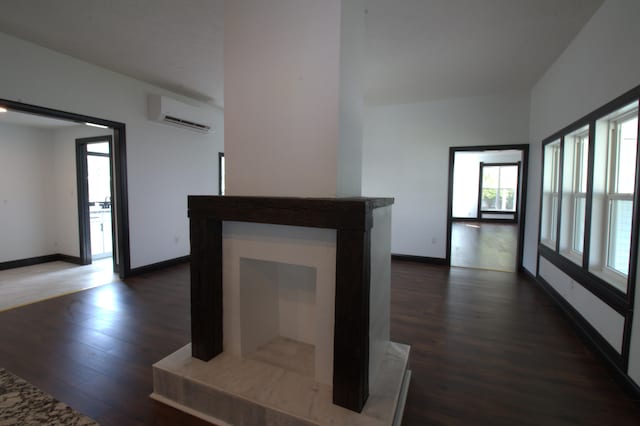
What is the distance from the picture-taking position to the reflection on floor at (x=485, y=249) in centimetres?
541

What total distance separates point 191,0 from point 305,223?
2.19m

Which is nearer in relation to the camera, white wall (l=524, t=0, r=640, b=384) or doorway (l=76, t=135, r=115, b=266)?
white wall (l=524, t=0, r=640, b=384)

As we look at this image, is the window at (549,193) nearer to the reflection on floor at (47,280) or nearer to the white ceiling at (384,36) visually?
the white ceiling at (384,36)

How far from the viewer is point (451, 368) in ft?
7.42

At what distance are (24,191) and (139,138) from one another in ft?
8.77

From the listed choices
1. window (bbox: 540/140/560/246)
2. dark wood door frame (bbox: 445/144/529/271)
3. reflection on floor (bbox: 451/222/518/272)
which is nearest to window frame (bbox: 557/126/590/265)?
window (bbox: 540/140/560/246)

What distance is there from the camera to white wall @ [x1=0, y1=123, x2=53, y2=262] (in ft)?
16.4

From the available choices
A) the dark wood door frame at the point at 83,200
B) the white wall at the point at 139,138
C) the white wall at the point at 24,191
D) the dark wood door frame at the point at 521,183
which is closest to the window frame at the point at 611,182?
the dark wood door frame at the point at 521,183

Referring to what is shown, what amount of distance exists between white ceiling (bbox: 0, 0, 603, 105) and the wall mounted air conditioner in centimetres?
30

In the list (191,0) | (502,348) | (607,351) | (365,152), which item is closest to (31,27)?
(191,0)

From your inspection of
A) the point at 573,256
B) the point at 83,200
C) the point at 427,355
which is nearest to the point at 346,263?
the point at 427,355

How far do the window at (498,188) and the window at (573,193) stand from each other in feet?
31.7

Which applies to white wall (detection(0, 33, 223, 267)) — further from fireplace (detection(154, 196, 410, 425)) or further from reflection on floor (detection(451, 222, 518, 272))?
reflection on floor (detection(451, 222, 518, 272))

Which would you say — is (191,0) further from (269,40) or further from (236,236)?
(236,236)
